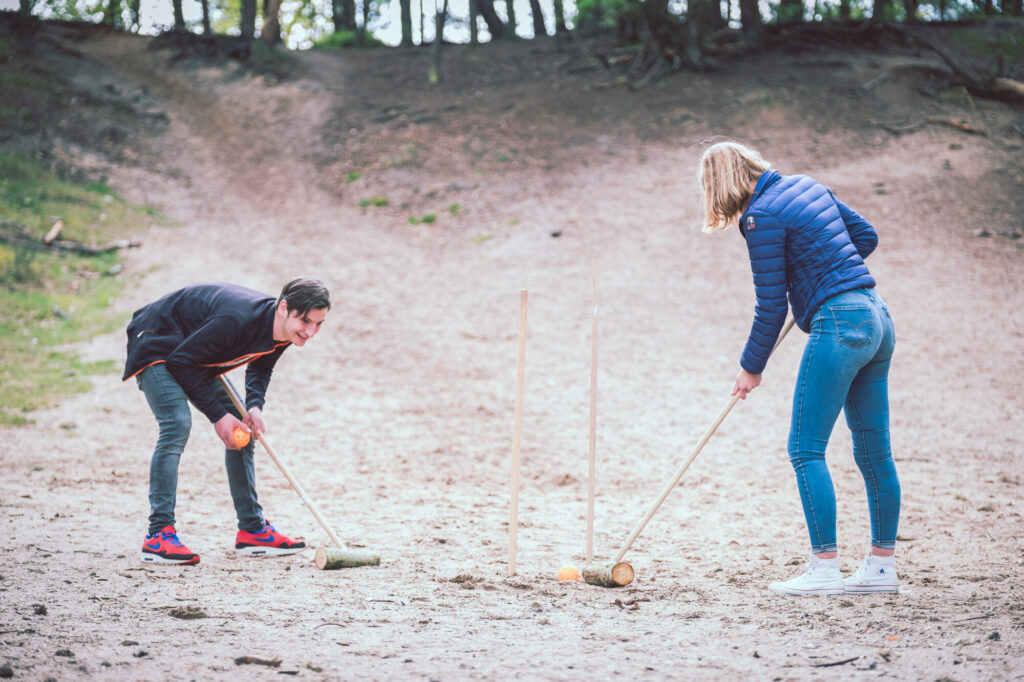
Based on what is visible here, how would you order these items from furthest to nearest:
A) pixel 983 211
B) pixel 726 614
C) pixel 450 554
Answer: pixel 983 211, pixel 450 554, pixel 726 614

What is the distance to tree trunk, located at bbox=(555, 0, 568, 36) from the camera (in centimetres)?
2444

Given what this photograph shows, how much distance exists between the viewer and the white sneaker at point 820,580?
3.64 metres

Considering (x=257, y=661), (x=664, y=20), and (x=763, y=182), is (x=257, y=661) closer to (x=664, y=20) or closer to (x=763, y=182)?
(x=763, y=182)

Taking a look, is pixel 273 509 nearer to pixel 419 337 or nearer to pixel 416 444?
pixel 416 444

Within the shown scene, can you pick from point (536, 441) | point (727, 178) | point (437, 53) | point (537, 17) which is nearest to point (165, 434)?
point (727, 178)

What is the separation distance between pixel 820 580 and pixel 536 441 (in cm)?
431

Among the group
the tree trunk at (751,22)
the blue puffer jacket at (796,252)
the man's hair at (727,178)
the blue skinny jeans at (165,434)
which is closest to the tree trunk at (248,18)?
the tree trunk at (751,22)

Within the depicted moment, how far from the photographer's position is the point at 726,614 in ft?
11.4

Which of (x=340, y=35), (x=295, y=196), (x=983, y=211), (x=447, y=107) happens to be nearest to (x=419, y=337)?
(x=295, y=196)

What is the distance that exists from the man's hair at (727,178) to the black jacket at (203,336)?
2.22 meters

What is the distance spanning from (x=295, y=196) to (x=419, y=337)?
282 inches

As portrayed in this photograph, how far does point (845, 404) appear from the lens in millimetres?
3770

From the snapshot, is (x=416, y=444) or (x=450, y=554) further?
(x=416, y=444)

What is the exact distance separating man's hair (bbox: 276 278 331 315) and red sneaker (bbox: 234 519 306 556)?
4.42 feet
